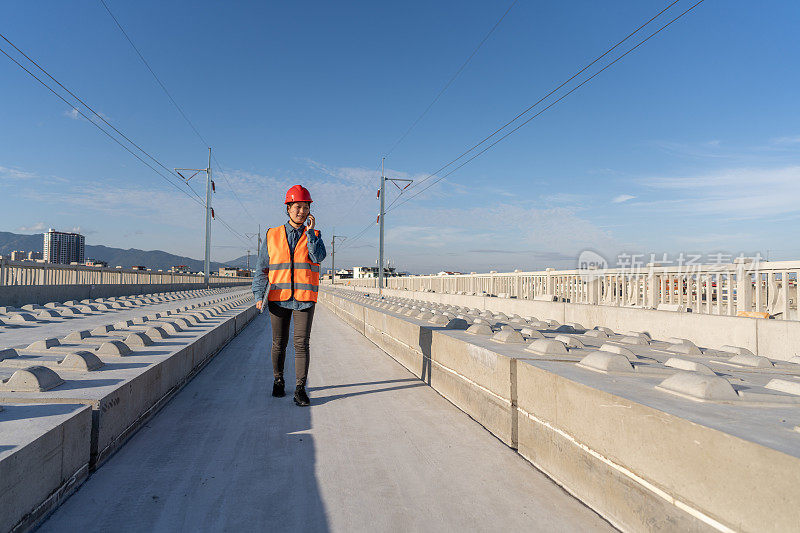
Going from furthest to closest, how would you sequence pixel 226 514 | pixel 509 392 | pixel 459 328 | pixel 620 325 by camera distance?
pixel 620 325 < pixel 459 328 < pixel 509 392 < pixel 226 514

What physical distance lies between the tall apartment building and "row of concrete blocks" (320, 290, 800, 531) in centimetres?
14848

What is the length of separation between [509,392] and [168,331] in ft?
18.5

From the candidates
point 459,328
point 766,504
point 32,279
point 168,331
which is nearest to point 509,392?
point 766,504

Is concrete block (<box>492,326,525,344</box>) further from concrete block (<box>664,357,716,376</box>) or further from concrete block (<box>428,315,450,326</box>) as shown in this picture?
concrete block (<box>428,315,450,326</box>)

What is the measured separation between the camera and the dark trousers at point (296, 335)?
17.4 feet

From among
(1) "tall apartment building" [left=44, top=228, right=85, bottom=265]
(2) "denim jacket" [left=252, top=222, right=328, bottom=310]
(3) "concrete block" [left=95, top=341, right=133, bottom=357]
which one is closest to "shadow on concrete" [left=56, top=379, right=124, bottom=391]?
(3) "concrete block" [left=95, top=341, right=133, bottom=357]

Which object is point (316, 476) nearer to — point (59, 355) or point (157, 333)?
point (59, 355)

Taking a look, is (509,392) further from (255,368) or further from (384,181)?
(384,181)

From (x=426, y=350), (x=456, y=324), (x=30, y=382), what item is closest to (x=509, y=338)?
(x=426, y=350)

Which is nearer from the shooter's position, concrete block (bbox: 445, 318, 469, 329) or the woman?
the woman

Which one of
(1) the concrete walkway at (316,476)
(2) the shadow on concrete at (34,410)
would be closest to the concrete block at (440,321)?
(1) the concrete walkway at (316,476)

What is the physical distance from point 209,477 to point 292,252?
8.45ft

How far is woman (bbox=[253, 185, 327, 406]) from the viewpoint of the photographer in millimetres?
5195

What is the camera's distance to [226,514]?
2730 millimetres
